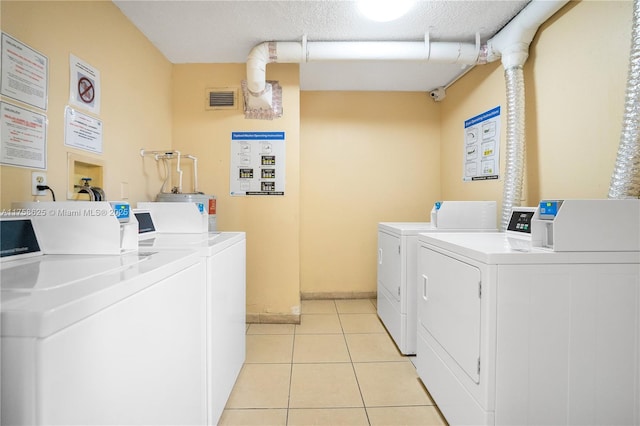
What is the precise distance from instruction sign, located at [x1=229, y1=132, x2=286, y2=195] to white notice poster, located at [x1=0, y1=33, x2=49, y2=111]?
1.38 meters

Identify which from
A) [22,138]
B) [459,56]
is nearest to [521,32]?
[459,56]

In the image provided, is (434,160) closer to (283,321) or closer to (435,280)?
(435,280)

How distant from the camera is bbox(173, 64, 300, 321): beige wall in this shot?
264cm

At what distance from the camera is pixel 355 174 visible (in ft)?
10.9

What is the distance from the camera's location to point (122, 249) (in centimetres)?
110

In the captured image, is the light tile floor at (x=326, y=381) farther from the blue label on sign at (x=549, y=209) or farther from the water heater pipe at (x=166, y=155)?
the water heater pipe at (x=166, y=155)

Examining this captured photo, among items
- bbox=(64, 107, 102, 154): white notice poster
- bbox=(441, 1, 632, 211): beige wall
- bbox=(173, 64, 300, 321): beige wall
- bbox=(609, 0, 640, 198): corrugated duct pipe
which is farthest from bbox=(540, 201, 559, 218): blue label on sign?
bbox=(64, 107, 102, 154): white notice poster

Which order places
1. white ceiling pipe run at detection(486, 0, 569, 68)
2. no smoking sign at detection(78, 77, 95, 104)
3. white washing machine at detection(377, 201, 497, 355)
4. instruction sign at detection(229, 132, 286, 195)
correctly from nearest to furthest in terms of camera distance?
1. no smoking sign at detection(78, 77, 95, 104)
2. white ceiling pipe run at detection(486, 0, 569, 68)
3. white washing machine at detection(377, 201, 497, 355)
4. instruction sign at detection(229, 132, 286, 195)

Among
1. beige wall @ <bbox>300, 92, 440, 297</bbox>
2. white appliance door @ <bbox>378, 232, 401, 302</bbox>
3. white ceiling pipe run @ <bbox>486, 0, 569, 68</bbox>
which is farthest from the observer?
beige wall @ <bbox>300, 92, 440, 297</bbox>

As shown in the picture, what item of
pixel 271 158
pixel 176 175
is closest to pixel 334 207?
pixel 271 158

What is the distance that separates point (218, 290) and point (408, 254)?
1.30 m

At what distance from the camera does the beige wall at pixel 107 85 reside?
1.31m

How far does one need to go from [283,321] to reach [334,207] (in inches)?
53.3

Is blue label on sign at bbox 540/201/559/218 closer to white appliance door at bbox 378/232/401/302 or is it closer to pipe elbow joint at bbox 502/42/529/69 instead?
white appliance door at bbox 378/232/401/302
